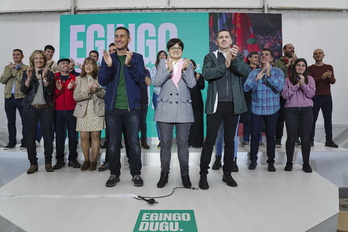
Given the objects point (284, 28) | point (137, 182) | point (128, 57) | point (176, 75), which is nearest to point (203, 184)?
point (137, 182)

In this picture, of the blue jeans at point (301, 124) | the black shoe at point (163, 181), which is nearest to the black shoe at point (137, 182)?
the black shoe at point (163, 181)

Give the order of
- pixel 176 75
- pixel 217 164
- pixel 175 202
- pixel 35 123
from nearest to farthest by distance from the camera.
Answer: pixel 175 202 → pixel 176 75 → pixel 35 123 → pixel 217 164

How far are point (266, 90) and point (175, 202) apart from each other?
1886 millimetres

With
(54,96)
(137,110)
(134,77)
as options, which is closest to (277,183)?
(137,110)

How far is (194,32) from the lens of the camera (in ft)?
18.2

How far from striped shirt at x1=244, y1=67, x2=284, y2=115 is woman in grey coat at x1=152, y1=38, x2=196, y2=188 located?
100cm

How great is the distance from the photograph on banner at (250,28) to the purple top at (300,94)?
2500 millimetres

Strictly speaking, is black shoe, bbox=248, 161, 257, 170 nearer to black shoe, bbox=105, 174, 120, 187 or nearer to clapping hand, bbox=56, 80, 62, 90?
black shoe, bbox=105, 174, 120, 187

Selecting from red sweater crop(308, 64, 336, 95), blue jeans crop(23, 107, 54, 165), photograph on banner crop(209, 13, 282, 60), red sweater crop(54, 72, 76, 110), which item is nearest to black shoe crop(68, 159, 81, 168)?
blue jeans crop(23, 107, 54, 165)

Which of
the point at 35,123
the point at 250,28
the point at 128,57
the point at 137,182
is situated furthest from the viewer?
the point at 250,28

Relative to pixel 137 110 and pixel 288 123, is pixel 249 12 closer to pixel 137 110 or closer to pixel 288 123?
pixel 288 123

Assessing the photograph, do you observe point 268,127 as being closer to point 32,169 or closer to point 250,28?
point 32,169

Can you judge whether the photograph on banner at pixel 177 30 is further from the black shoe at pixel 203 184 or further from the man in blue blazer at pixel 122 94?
the black shoe at pixel 203 184

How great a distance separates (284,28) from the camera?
576 cm
